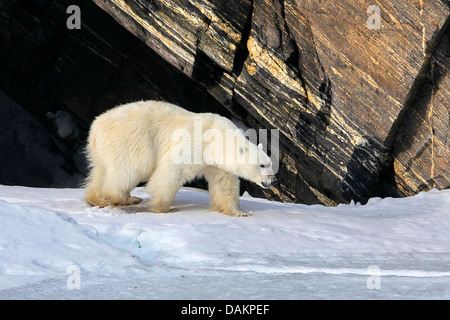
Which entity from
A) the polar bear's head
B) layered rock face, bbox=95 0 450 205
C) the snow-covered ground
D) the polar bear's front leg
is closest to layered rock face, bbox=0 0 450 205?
layered rock face, bbox=95 0 450 205

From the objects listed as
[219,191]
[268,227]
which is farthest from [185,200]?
[268,227]

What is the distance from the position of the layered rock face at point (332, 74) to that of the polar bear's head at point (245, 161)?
3.11m

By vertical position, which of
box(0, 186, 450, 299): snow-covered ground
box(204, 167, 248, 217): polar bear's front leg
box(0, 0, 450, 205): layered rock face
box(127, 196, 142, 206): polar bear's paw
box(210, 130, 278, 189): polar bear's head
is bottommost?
box(0, 186, 450, 299): snow-covered ground

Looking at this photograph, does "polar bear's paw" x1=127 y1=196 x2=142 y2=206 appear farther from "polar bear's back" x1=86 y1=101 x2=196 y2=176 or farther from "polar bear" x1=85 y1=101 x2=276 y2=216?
"polar bear's back" x1=86 y1=101 x2=196 y2=176

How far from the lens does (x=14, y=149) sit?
60.2 feet

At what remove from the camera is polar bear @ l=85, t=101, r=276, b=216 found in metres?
8.42

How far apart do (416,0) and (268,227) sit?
472cm

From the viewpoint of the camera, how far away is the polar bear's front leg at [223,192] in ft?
27.8

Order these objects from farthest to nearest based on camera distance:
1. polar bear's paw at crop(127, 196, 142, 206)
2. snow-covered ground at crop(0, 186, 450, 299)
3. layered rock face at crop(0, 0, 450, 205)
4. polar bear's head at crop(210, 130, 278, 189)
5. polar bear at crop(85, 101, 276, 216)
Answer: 1. layered rock face at crop(0, 0, 450, 205)
2. polar bear's paw at crop(127, 196, 142, 206)
3. polar bear's head at crop(210, 130, 278, 189)
4. polar bear at crop(85, 101, 276, 216)
5. snow-covered ground at crop(0, 186, 450, 299)

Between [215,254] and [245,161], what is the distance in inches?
93.7

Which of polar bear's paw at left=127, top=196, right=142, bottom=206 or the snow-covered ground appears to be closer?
the snow-covered ground

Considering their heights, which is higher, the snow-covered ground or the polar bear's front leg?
the polar bear's front leg

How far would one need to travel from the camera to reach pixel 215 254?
6.43 m
